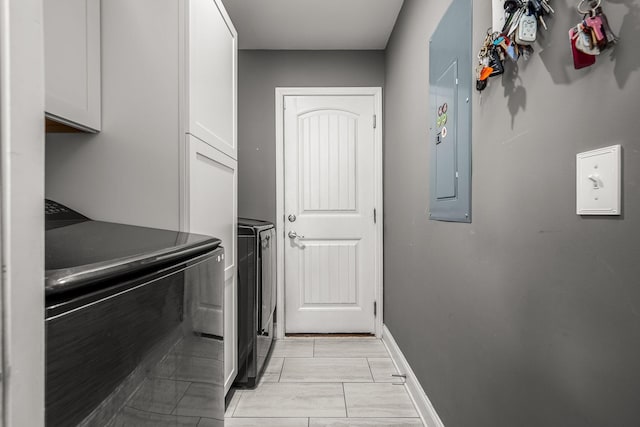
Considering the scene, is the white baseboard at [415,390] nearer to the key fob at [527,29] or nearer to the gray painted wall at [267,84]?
the gray painted wall at [267,84]

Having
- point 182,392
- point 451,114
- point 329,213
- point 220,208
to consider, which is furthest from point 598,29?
point 329,213

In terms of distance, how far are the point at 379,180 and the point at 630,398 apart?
255cm

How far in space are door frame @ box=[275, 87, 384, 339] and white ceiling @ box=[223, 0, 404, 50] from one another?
1.16 feet

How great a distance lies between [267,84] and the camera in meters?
3.15

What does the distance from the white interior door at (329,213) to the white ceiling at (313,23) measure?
44 centimetres

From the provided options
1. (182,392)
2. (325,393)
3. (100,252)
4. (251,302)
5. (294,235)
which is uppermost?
(100,252)

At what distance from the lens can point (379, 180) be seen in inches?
123

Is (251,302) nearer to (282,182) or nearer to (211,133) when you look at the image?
(211,133)

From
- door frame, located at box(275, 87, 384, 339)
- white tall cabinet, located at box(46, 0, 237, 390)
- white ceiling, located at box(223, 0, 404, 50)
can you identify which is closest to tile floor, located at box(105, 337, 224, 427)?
white tall cabinet, located at box(46, 0, 237, 390)

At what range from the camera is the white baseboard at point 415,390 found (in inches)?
68.4

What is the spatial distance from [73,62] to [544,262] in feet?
4.95

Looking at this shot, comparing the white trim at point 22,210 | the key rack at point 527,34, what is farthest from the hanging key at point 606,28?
the white trim at point 22,210

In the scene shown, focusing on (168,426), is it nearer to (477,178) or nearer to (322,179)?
(477,178)

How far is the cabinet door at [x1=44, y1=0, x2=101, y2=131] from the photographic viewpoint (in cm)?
110
